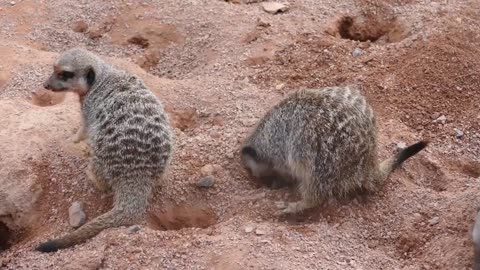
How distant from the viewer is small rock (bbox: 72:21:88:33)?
4445 millimetres

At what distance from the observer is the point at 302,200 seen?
3018 mm

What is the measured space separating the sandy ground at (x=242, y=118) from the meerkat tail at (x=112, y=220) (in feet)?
0.17

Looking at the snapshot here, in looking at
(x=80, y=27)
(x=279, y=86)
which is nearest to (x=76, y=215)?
(x=279, y=86)

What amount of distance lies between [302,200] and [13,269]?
3.88 feet

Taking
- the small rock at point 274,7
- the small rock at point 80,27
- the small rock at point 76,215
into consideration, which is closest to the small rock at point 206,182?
the small rock at point 76,215

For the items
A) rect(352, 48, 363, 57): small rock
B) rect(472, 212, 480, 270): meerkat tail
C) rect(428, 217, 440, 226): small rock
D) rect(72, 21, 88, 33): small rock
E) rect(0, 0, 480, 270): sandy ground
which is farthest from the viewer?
rect(72, 21, 88, 33): small rock

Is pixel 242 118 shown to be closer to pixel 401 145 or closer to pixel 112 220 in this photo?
pixel 401 145

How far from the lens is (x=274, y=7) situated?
4.44m

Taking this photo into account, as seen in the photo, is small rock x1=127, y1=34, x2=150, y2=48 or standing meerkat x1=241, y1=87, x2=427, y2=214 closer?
standing meerkat x1=241, y1=87, x2=427, y2=214

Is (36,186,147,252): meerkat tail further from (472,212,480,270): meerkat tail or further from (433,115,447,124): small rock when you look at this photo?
(433,115,447,124): small rock

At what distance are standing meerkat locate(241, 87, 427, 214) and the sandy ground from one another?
9 centimetres

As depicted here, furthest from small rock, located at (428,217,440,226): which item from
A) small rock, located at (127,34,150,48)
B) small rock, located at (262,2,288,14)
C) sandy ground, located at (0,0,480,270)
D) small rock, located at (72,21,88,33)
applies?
small rock, located at (72,21,88,33)

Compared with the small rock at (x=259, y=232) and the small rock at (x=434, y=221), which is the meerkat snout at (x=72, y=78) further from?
the small rock at (x=434, y=221)

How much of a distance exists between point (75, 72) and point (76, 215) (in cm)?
66
